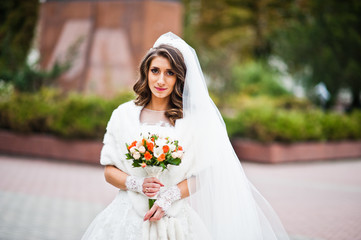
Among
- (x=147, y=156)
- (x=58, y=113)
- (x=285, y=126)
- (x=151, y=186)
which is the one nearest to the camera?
(x=147, y=156)

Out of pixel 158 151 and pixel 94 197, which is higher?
pixel 158 151

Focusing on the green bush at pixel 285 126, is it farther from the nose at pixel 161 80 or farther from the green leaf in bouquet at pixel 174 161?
the green leaf in bouquet at pixel 174 161

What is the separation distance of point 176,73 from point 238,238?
4.02 feet

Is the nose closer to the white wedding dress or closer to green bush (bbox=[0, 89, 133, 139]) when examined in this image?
the white wedding dress

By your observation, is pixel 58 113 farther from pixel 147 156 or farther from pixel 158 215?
pixel 147 156

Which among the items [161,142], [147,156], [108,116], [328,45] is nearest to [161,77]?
[161,142]

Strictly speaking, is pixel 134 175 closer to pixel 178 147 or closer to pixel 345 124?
pixel 178 147

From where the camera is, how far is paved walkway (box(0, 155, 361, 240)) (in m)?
5.52

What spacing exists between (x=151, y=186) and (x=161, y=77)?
76 cm

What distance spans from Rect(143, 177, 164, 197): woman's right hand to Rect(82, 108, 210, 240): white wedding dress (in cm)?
21

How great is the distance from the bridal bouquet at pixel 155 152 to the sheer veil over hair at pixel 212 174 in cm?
27

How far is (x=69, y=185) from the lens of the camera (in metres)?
8.45

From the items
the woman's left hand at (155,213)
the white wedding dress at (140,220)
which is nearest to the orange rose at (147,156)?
the white wedding dress at (140,220)

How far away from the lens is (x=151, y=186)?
2615 mm
